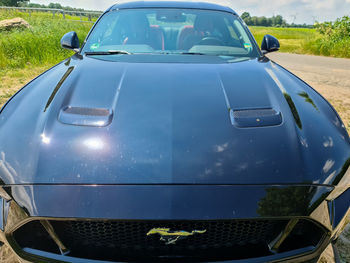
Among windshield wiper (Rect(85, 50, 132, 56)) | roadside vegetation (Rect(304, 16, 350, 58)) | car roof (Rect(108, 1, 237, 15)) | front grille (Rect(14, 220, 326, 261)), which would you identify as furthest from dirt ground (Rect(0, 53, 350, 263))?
roadside vegetation (Rect(304, 16, 350, 58))

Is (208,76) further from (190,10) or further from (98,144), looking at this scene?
(190,10)

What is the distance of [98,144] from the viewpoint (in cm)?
139

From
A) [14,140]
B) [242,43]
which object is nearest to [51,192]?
[14,140]

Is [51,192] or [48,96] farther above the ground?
[48,96]

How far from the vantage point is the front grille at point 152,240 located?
1236 millimetres

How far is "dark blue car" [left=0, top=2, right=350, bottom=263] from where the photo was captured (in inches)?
47.8

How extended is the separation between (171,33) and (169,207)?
1902 millimetres

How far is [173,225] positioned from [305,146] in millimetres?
692

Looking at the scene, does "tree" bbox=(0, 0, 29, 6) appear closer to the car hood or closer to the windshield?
the windshield

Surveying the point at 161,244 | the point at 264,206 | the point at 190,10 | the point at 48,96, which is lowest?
the point at 161,244

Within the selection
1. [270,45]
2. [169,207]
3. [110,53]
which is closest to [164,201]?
[169,207]

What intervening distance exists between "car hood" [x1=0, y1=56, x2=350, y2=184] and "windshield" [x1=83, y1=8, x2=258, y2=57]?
25.9 inches

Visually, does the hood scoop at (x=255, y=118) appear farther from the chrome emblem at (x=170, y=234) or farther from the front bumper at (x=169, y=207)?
the chrome emblem at (x=170, y=234)

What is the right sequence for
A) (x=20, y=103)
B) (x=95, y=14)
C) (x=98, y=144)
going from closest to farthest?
(x=98, y=144) → (x=20, y=103) → (x=95, y=14)
